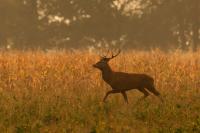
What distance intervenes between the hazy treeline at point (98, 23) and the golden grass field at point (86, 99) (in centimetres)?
2506

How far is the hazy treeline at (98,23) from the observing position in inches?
1654

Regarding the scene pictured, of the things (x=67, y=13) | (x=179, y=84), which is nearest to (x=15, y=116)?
(x=179, y=84)

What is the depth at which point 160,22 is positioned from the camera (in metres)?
44.4

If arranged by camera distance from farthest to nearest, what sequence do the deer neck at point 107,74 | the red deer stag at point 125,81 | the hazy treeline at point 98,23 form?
the hazy treeline at point 98,23 → the deer neck at point 107,74 → the red deer stag at point 125,81

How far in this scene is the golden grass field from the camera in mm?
9695

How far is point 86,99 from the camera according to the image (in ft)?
37.7

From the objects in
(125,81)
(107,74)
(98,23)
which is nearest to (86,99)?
(107,74)

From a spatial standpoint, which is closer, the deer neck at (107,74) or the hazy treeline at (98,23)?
the deer neck at (107,74)

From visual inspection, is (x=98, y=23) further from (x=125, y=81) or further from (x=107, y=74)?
(x=125, y=81)

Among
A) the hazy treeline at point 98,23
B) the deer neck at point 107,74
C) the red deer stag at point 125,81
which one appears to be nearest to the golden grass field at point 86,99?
the red deer stag at point 125,81

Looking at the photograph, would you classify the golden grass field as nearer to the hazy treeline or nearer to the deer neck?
the deer neck

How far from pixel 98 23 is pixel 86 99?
30.7m

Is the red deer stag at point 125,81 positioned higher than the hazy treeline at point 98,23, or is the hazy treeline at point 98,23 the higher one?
the hazy treeline at point 98,23

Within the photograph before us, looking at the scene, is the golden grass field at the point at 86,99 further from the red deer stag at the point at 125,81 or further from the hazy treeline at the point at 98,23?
the hazy treeline at the point at 98,23
